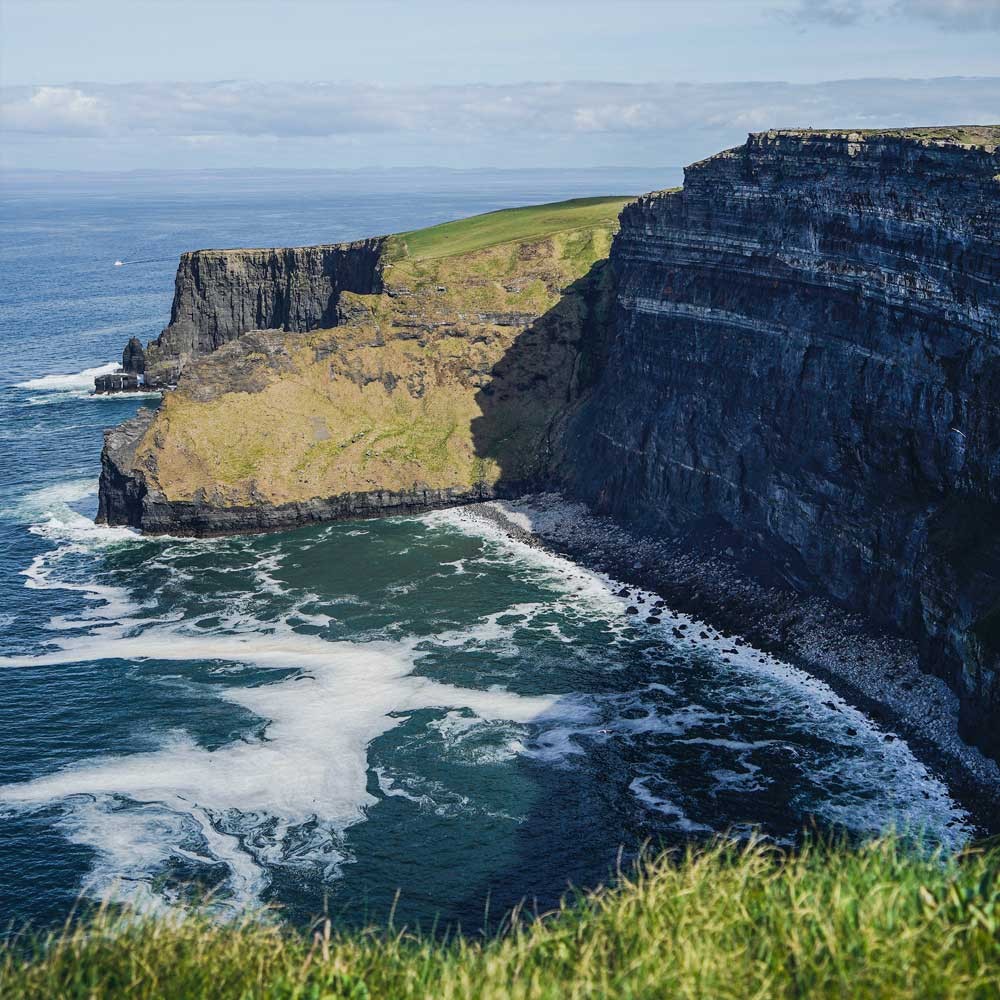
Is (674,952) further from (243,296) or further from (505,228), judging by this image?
(243,296)

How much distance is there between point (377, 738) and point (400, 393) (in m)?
56.1

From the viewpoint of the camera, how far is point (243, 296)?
166625 millimetres

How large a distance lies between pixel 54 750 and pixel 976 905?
53868 millimetres

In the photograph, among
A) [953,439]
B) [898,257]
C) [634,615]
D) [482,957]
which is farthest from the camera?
[634,615]

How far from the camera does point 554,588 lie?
313 feet

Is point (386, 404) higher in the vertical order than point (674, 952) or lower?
higher

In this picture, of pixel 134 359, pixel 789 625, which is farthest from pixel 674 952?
pixel 134 359

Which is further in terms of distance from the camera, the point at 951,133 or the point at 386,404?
the point at 386,404

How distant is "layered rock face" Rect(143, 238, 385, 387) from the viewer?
15825 cm

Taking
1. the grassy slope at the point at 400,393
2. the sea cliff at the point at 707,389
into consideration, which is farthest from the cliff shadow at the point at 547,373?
the sea cliff at the point at 707,389

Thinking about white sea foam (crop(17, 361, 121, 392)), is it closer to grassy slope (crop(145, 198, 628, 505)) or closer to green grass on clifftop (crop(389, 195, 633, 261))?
green grass on clifftop (crop(389, 195, 633, 261))

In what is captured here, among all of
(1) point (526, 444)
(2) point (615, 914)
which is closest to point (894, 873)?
(2) point (615, 914)

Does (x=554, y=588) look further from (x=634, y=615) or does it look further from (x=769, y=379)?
(x=769, y=379)

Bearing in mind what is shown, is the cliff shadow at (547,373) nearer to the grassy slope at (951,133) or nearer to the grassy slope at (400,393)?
the grassy slope at (400,393)
